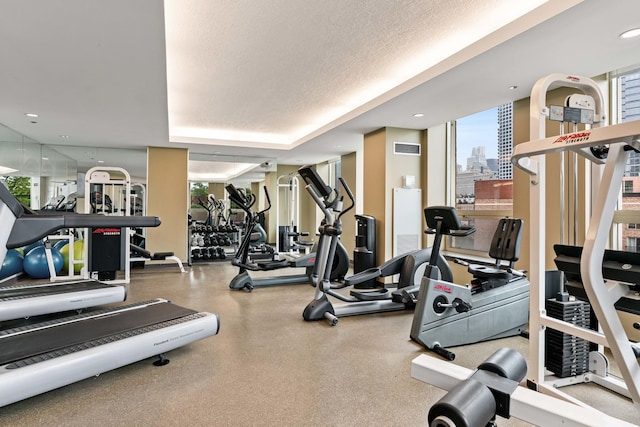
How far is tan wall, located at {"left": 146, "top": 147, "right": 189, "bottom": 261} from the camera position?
7.54 metres

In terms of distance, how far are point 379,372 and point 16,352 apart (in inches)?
93.1

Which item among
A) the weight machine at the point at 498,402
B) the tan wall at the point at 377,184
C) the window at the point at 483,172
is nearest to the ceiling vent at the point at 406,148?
the tan wall at the point at 377,184

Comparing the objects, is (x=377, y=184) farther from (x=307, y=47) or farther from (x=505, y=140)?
(x=307, y=47)

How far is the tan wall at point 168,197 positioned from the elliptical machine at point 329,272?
463 cm

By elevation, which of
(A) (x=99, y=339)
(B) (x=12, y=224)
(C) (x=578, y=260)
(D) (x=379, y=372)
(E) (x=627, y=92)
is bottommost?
(D) (x=379, y=372)

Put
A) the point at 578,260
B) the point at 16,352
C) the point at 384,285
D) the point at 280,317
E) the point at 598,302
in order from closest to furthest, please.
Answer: the point at 598,302 < the point at 578,260 < the point at 16,352 < the point at 280,317 < the point at 384,285

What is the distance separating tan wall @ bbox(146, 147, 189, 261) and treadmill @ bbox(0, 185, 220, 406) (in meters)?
4.50

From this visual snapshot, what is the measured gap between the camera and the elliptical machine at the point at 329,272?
151 inches

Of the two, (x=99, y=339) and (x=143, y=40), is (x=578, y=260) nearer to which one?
(x=99, y=339)

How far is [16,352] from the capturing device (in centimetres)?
224

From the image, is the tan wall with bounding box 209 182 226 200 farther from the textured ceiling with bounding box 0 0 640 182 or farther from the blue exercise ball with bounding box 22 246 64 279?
the blue exercise ball with bounding box 22 246 64 279

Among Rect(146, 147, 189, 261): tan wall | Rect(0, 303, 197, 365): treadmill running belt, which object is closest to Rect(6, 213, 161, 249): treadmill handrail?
Rect(0, 303, 197, 365): treadmill running belt

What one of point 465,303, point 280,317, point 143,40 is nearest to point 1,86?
point 143,40

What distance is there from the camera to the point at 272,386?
236 cm
